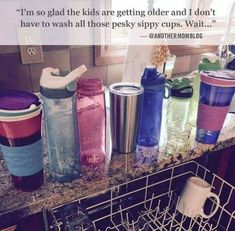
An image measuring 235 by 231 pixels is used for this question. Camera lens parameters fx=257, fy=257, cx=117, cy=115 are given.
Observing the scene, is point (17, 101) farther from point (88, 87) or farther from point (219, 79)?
point (219, 79)

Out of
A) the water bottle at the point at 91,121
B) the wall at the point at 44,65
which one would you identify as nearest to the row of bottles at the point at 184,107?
the water bottle at the point at 91,121

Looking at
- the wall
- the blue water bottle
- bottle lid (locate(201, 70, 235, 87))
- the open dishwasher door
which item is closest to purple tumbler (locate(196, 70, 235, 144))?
bottle lid (locate(201, 70, 235, 87))

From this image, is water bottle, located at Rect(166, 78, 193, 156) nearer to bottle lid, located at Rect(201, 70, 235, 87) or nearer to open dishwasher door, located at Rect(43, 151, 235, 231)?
bottle lid, located at Rect(201, 70, 235, 87)

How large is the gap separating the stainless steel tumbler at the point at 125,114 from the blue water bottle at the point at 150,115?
0.03 metres

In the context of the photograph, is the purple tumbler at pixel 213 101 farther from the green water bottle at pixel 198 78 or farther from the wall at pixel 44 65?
the wall at pixel 44 65

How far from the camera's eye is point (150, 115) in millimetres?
642

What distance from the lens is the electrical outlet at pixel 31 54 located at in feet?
2.85

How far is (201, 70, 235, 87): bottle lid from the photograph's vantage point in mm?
588

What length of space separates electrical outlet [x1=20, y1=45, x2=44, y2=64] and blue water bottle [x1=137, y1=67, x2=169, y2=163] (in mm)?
458

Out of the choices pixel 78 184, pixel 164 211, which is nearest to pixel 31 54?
pixel 78 184

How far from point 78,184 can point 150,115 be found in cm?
24

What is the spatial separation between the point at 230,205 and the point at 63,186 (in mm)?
687

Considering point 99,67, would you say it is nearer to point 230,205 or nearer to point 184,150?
point 184,150

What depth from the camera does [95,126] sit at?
588 millimetres
